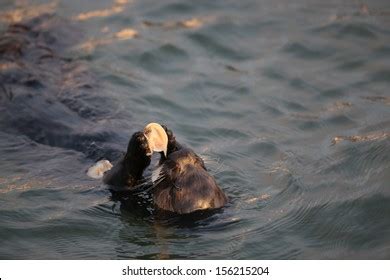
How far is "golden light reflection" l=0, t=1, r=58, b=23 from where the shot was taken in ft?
26.2

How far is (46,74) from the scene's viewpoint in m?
6.25

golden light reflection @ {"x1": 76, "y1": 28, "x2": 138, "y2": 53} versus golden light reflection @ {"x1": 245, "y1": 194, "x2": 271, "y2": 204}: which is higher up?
golden light reflection @ {"x1": 76, "y1": 28, "x2": 138, "y2": 53}

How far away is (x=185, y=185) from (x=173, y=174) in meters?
0.11

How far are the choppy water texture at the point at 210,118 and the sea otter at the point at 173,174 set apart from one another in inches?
5.0

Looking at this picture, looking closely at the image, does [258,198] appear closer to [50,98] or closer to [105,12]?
[50,98]

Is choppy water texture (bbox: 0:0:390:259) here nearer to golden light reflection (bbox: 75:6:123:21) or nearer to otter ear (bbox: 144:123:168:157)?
golden light reflection (bbox: 75:6:123:21)

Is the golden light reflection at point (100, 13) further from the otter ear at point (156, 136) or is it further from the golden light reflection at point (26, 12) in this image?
the otter ear at point (156, 136)

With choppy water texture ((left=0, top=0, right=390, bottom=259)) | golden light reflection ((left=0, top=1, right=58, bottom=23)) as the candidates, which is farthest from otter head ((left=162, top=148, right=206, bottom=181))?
golden light reflection ((left=0, top=1, right=58, bottom=23))

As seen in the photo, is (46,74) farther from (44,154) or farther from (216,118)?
(216,118)

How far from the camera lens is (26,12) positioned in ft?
27.0

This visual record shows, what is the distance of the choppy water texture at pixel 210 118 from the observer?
4441 mm
